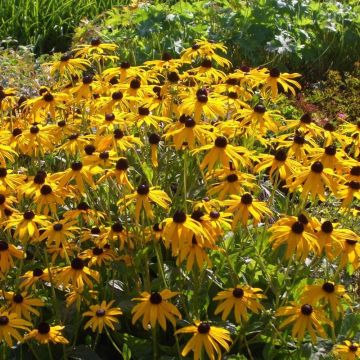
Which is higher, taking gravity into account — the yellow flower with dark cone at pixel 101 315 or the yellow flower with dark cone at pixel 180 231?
the yellow flower with dark cone at pixel 180 231

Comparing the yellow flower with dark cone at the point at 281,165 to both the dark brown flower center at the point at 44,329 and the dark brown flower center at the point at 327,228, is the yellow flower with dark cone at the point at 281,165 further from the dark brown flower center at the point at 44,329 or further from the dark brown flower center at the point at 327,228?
the dark brown flower center at the point at 44,329

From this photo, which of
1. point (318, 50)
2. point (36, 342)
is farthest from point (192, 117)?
point (318, 50)

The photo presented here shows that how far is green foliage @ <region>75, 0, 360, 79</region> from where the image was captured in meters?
5.32

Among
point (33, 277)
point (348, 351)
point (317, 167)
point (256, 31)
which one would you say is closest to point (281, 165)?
point (317, 167)

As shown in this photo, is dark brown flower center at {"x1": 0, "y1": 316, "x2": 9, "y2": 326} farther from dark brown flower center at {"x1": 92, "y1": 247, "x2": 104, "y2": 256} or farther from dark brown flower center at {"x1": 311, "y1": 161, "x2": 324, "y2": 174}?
dark brown flower center at {"x1": 311, "y1": 161, "x2": 324, "y2": 174}

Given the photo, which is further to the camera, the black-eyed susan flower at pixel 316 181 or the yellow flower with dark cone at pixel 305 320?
the black-eyed susan flower at pixel 316 181

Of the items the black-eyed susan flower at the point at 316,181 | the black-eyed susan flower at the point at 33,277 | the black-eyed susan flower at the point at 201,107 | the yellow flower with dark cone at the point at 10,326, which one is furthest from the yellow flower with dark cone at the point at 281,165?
the yellow flower with dark cone at the point at 10,326

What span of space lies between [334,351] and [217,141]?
740 millimetres

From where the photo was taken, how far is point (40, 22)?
6422mm

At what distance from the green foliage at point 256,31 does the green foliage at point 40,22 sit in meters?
0.71

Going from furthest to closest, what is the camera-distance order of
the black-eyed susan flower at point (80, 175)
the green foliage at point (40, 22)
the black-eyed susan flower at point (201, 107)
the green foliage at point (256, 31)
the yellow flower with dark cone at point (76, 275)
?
the green foliage at point (40, 22)
the green foliage at point (256, 31)
the black-eyed susan flower at point (201, 107)
the black-eyed susan flower at point (80, 175)
the yellow flower with dark cone at point (76, 275)

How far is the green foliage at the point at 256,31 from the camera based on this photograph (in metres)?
5.32

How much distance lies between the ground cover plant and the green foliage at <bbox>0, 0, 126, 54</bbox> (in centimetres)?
350

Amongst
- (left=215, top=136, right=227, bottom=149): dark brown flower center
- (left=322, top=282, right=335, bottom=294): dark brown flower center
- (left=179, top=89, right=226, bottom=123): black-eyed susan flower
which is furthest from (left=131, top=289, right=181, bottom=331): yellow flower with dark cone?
(left=179, top=89, right=226, bottom=123): black-eyed susan flower
